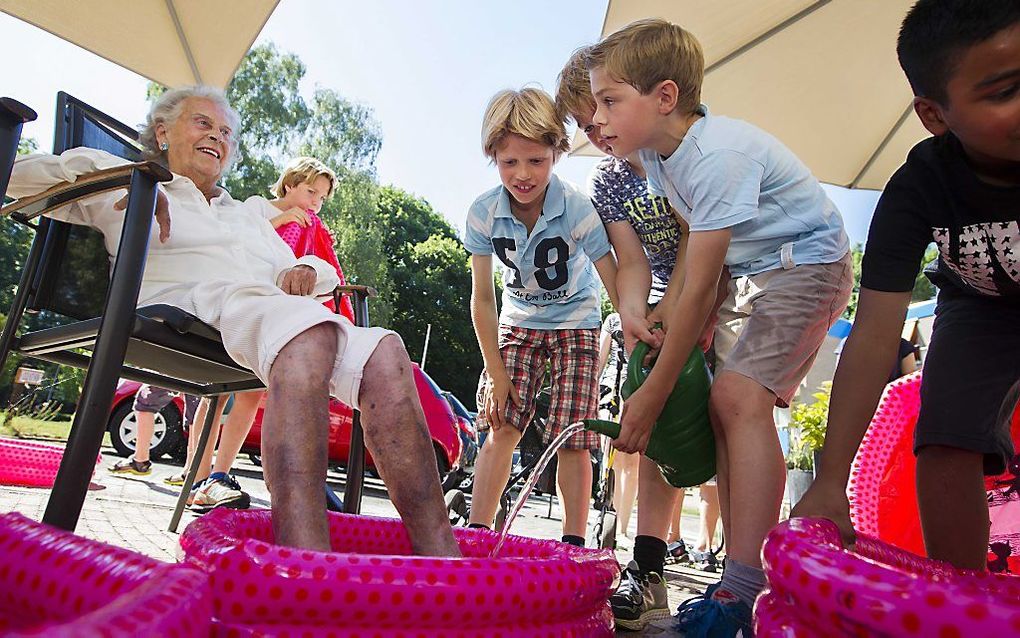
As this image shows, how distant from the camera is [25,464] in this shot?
327 centimetres

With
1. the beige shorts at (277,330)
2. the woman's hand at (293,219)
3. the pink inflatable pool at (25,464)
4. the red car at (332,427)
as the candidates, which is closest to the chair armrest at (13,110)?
the beige shorts at (277,330)

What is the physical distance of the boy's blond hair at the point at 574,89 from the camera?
2473 millimetres

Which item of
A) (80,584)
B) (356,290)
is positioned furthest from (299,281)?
(80,584)

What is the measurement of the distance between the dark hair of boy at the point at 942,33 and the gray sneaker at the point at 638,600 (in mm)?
1249

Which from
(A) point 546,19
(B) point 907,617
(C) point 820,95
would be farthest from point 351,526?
(A) point 546,19

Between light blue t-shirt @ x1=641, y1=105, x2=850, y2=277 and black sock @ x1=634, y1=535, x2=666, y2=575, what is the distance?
2.80 ft

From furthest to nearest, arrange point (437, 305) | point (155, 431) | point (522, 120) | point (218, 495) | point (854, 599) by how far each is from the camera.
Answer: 1. point (437, 305)
2. point (155, 431)
3. point (218, 495)
4. point (522, 120)
5. point (854, 599)

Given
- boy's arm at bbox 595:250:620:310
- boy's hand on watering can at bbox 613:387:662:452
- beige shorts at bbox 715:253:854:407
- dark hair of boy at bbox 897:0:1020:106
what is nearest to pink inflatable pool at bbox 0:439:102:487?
boy's arm at bbox 595:250:620:310

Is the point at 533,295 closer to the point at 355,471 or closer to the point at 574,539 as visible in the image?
the point at 574,539

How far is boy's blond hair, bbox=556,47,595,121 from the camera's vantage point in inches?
97.3

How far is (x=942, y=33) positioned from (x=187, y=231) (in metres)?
1.85

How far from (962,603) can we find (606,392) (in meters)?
4.96

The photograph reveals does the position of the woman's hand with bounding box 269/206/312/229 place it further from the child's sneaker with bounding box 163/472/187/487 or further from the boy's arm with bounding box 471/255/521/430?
the child's sneaker with bounding box 163/472/187/487

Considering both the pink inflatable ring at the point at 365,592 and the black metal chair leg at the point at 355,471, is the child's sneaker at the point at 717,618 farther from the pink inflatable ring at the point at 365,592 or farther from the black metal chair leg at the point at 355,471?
the black metal chair leg at the point at 355,471
